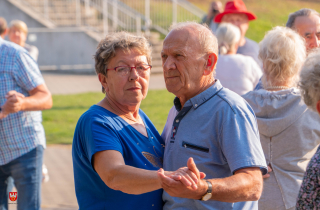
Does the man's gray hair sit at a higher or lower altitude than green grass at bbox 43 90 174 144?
higher

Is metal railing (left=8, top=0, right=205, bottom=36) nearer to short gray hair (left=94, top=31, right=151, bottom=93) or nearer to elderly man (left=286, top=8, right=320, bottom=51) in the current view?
elderly man (left=286, top=8, right=320, bottom=51)

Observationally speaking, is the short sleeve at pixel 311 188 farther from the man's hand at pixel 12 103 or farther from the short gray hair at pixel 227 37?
the short gray hair at pixel 227 37

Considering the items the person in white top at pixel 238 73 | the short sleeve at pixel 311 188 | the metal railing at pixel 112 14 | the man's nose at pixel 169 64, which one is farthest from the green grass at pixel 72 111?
the metal railing at pixel 112 14

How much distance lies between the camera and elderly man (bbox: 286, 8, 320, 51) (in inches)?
142

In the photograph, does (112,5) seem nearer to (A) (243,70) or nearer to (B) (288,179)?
(A) (243,70)

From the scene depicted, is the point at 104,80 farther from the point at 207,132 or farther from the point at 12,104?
the point at 12,104

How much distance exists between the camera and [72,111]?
9.25 meters

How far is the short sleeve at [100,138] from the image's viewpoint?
2070 millimetres

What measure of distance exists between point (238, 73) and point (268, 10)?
69.7ft

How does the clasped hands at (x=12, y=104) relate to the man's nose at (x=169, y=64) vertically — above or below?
below

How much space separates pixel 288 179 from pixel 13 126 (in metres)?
2.38

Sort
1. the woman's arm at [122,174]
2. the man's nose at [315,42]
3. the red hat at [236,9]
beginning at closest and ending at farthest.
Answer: the woman's arm at [122,174] → the man's nose at [315,42] → the red hat at [236,9]

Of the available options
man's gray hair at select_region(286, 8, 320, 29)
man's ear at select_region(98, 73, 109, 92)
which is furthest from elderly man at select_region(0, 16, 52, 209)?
man's gray hair at select_region(286, 8, 320, 29)

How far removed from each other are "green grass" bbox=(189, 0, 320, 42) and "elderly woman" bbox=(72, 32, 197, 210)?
660 inches
